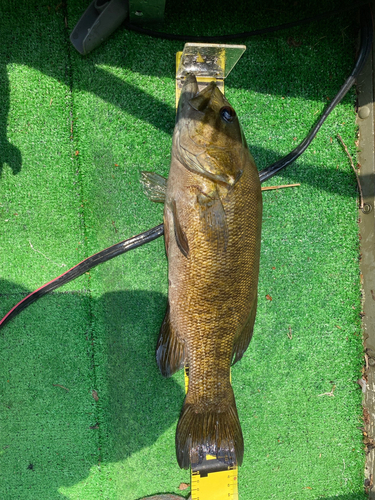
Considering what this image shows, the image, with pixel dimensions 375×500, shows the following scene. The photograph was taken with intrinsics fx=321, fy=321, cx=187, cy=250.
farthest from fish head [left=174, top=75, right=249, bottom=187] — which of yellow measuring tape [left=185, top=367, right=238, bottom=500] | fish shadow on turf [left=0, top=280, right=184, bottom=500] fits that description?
yellow measuring tape [left=185, top=367, right=238, bottom=500]

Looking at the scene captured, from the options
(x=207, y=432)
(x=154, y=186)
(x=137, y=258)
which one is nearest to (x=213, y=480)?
(x=207, y=432)

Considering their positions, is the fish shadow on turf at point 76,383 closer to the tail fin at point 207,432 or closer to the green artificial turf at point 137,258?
the green artificial turf at point 137,258

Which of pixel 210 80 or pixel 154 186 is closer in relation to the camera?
pixel 154 186

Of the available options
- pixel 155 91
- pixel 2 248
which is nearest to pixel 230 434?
pixel 2 248

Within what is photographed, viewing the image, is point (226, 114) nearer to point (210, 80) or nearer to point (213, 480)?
point (210, 80)

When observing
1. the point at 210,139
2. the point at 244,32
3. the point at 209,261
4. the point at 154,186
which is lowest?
the point at 209,261

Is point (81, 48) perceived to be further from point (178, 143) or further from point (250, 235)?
point (250, 235)
